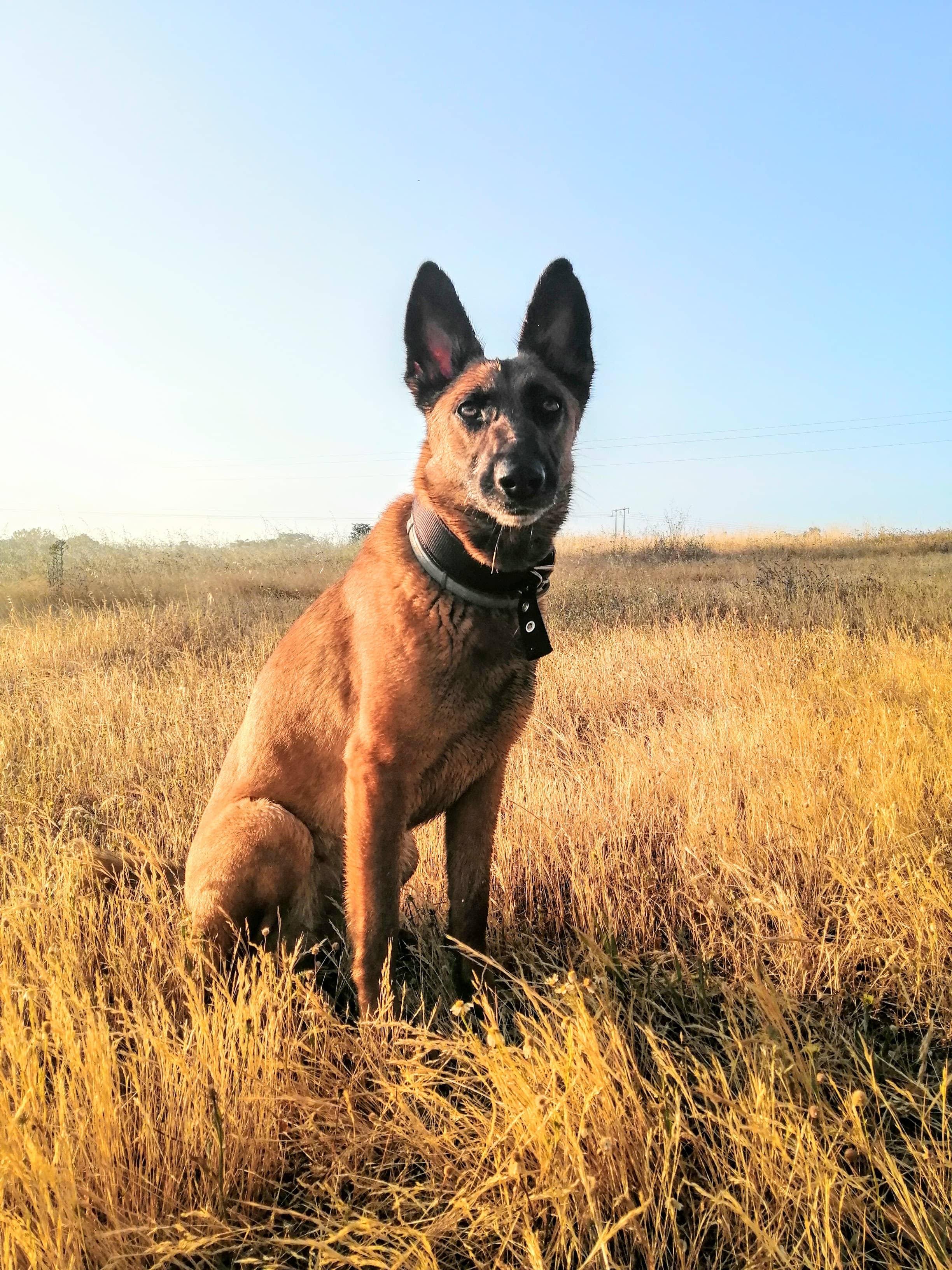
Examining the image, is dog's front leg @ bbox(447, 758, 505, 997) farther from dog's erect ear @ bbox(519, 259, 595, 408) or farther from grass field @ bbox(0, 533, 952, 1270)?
dog's erect ear @ bbox(519, 259, 595, 408)

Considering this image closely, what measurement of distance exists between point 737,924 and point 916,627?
633 cm

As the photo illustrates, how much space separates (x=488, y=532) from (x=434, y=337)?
0.90m

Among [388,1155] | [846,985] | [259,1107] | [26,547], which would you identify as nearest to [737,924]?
[846,985]

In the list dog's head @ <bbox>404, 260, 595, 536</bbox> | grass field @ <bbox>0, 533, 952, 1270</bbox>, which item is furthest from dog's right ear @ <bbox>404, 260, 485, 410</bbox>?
grass field @ <bbox>0, 533, 952, 1270</bbox>

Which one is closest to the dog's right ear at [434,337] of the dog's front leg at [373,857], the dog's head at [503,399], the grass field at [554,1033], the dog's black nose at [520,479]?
the dog's head at [503,399]

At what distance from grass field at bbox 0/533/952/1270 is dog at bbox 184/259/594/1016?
0.25 m

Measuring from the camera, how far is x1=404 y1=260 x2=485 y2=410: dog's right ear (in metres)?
2.93

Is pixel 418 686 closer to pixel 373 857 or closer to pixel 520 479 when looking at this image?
pixel 373 857

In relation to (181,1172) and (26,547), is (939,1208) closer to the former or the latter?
(181,1172)

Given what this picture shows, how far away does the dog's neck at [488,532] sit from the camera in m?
2.66

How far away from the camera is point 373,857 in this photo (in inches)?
93.7

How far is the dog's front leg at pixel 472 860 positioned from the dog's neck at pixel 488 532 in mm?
699

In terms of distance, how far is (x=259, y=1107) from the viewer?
1.99m

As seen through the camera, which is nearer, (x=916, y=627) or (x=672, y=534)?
(x=916, y=627)
